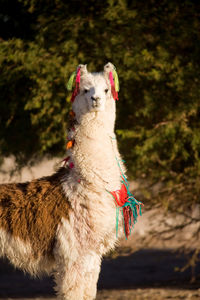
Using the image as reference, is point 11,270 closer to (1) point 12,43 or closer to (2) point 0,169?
(2) point 0,169

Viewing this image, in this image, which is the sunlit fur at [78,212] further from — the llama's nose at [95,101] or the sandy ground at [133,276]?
the sandy ground at [133,276]

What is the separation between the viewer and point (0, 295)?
643cm

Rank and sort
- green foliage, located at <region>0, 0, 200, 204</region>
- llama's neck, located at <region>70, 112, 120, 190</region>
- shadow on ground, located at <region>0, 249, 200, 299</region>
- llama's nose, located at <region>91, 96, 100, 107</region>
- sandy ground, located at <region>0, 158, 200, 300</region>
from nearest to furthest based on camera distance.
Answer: llama's nose, located at <region>91, 96, 100, 107</region> → llama's neck, located at <region>70, 112, 120, 190</region> → green foliage, located at <region>0, 0, 200, 204</region> → sandy ground, located at <region>0, 158, 200, 300</region> → shadow on ground, located at <region>0, 249, 200, 299</region>

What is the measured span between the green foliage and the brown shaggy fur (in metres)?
2.02

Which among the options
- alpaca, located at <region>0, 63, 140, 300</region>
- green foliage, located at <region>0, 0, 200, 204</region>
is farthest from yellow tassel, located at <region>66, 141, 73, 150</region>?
green foliage, located at <region>0, 0, 200, 204</region>

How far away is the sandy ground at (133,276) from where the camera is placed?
5.90m

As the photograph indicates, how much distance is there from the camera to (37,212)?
347cm

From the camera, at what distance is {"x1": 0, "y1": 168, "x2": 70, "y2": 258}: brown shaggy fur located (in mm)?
3426

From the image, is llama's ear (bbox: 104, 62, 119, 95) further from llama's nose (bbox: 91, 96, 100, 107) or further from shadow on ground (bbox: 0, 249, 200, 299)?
shadow on ground (bbox: 0, 249, 200, 299)

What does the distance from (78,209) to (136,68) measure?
2.68m

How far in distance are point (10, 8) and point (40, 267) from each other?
499cm

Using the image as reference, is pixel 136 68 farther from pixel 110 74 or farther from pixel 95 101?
pixel 95 101

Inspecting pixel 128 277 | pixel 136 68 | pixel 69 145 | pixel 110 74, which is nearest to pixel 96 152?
pixel 69 145

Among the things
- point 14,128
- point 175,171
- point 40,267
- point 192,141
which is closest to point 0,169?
point 14,128
